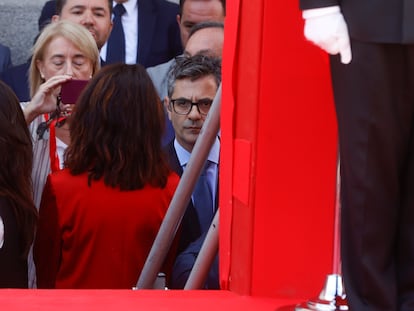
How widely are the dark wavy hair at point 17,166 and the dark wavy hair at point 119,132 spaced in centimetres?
20

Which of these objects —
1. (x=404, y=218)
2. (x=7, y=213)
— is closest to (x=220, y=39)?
(x=7, y=213)

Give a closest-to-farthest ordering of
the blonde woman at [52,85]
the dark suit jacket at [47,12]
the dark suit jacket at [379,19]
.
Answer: the dark suit jacket at [379,19], the blonde woman at [52,85], the dark suit jacket at [47,12]

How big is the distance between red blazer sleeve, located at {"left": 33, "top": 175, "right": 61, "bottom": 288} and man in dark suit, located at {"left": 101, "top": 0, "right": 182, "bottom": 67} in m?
1.96

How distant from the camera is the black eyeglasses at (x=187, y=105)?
4262 mm

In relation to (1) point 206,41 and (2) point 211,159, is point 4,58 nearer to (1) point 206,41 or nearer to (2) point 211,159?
(1) point 206,41

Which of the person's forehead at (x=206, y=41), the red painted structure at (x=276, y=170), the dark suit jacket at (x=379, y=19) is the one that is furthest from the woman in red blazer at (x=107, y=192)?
the dark suit jacket at (x=379, y=19)

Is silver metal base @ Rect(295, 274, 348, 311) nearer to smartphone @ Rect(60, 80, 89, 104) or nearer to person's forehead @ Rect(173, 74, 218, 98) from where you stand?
person's forehead @ Rect(173, 74, 218, 98)

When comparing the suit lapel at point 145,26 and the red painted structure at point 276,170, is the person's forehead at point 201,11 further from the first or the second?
the red painted structure at point 276,170

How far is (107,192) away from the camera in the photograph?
3727 millimetres

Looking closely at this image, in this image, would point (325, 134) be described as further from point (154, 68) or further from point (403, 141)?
point (154, 68)

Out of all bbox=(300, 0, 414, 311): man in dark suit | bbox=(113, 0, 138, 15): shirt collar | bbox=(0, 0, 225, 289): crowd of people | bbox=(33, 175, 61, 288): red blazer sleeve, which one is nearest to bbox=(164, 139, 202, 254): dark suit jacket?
bbox=(0, 0, 225, 289): crowd of people

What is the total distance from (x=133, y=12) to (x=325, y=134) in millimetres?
3235

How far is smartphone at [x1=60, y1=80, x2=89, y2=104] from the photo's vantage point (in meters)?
4.38

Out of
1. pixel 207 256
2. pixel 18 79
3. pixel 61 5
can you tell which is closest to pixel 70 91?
pixel 18 79
